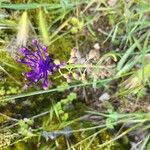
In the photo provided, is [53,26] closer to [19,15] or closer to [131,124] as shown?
[19,15]

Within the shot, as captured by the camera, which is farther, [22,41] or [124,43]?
[124,43]

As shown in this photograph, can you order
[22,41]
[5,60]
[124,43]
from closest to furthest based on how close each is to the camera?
[22,41]
[5,60]
[124,43]

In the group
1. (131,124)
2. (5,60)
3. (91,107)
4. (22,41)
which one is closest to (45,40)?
(22,41)

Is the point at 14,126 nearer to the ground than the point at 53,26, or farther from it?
nearer to the ground

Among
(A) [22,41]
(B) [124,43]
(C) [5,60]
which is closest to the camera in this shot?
(A) [22,41]

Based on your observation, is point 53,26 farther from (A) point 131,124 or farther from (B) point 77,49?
(A) point 131,124

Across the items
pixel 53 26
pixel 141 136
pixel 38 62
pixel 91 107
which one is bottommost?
pixel 141 136
